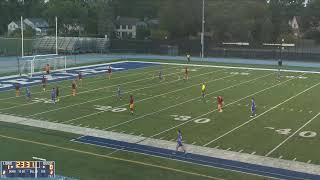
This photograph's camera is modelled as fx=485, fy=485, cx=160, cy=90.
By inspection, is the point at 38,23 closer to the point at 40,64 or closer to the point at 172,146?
the point at 40,64

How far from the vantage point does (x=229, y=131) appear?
22.3m

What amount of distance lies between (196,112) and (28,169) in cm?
1467

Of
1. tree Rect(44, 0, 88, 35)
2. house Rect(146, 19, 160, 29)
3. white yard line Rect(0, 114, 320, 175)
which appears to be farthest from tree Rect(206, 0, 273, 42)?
white yard line Rect(0, 114, 320, 175)

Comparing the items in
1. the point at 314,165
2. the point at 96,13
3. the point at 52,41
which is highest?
the point at 96,13

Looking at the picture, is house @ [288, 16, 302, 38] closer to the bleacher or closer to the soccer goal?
the bleacher

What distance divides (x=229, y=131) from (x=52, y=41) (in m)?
49.4

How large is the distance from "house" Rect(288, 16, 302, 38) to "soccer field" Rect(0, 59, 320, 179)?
2059 inches

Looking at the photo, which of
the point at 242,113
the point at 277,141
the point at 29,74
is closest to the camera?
the point at 277,141

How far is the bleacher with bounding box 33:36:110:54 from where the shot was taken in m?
66.2

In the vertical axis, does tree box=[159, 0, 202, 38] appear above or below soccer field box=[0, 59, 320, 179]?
above

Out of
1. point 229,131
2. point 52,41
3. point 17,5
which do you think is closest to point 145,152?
point 229,131

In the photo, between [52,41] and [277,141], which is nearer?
[277,141]

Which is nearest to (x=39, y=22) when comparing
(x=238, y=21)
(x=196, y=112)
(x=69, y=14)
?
(x=69, y=14)

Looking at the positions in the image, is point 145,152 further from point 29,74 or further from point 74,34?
point 74,34
